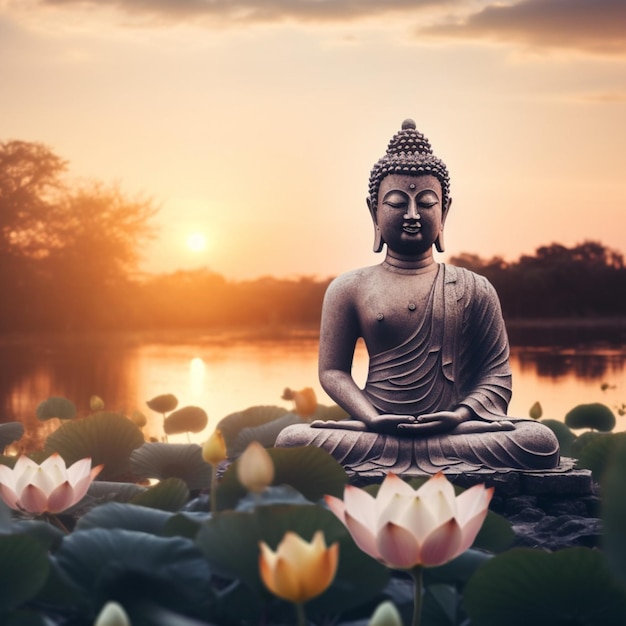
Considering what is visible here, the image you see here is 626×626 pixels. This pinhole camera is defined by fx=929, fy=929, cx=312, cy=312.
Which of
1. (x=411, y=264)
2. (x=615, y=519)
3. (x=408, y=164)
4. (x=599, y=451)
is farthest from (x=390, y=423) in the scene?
(x=615, y=519)

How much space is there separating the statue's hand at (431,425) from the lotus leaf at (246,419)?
123cm

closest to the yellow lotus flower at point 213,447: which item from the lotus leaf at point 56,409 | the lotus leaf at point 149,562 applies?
the lotus leaf at point 149,562

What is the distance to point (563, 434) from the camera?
264 inches

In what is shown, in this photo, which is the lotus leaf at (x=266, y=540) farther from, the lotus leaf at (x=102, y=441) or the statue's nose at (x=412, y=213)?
the statue's nose at (x=412, y=213)

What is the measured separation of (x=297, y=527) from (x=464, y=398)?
152 inches

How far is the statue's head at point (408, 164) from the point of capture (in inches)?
225

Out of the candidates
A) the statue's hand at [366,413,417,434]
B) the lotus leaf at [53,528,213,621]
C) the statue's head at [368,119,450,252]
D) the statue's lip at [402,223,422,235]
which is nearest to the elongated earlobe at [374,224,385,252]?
the statue's head at [368,119,450,252]

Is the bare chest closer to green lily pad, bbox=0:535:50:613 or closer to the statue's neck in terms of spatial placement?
the statue's neck

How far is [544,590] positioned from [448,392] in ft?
12.1

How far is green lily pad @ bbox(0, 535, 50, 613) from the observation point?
2072 mm

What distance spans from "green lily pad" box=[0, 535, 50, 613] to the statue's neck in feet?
13.3

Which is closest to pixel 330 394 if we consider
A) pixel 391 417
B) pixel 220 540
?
pixel 391 417

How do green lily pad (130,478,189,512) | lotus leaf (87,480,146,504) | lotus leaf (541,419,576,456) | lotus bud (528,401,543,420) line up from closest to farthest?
green lily pad (130,478,189,512) < lotus leaf (87,480,146,504) < lotus bud (528,401,543,420) < lotus leaf (541,419,576,456)

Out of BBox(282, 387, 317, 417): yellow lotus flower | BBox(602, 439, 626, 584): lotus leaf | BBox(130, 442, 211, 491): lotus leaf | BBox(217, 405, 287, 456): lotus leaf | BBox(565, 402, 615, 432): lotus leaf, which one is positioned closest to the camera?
BBox(602, 439, 626, 584): lotus leaf
